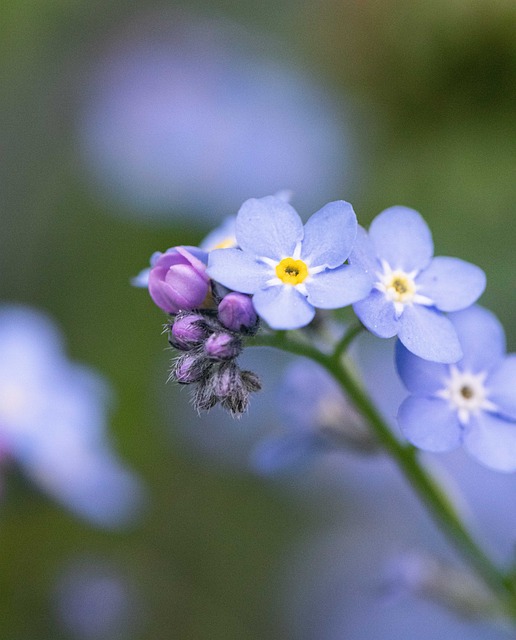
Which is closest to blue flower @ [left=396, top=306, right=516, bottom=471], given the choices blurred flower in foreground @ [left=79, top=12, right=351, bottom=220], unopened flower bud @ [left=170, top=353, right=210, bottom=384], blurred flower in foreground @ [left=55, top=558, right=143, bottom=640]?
unopened flower bud @ [left=170, top=353, right=210, bottom=384]

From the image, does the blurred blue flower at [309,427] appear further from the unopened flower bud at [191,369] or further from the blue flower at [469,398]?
the unopened flower bud at [191,369]

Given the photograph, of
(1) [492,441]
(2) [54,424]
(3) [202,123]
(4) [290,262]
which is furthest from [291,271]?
(3) [202,123]

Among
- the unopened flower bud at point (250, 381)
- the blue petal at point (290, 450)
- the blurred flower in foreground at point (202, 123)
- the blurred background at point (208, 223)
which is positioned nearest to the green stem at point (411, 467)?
the unopened flower bud at point (250, 381)

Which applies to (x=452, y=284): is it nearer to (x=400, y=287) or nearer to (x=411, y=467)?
(x=400, y=287)

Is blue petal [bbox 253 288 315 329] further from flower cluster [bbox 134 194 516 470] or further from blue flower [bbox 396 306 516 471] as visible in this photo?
blue flower [bbox 396 306 516 471]

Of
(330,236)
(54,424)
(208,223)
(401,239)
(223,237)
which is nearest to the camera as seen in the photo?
(330,236)

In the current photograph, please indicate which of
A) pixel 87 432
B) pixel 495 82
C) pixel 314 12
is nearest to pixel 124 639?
pixel 87 432
